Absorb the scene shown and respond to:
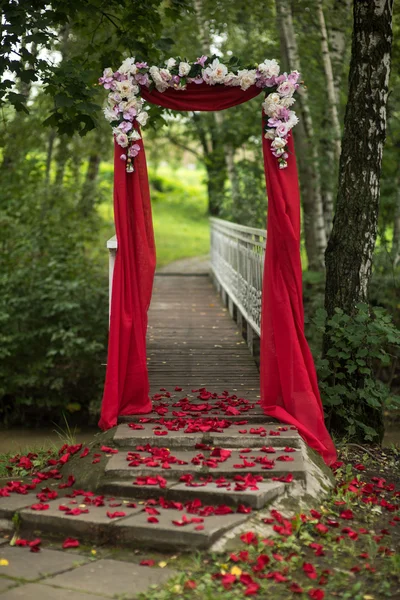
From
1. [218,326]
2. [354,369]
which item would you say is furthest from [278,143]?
[218,326]

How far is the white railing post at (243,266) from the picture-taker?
833cm

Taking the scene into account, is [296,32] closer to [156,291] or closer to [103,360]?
[156,291]

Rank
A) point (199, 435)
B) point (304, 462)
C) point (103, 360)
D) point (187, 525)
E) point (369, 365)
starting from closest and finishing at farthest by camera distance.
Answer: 1. point (187, 525)
2. point (304, 462)
3. point (199, 435)
4. point (369, 365)
5. point (103, 360)

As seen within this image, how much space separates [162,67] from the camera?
645 cm

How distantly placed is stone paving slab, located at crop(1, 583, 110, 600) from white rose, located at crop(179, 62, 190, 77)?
13.0ft

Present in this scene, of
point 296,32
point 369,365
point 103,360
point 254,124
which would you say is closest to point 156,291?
point 103,360

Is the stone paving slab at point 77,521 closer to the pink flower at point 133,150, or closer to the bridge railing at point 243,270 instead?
the pink flower at point 133,150

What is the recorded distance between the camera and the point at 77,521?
4727 millimetres

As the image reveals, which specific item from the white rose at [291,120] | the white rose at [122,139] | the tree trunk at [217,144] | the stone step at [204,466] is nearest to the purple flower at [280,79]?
the white rose at [291,120]

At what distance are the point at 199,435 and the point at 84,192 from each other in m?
9.09

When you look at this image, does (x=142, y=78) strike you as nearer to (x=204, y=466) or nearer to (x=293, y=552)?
(x=204, y=466)

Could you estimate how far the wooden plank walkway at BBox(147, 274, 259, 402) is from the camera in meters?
7.66

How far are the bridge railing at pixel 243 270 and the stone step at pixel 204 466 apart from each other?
265 centimetres

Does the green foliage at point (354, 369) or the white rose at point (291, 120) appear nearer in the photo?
the white rose at point (291, 120)
